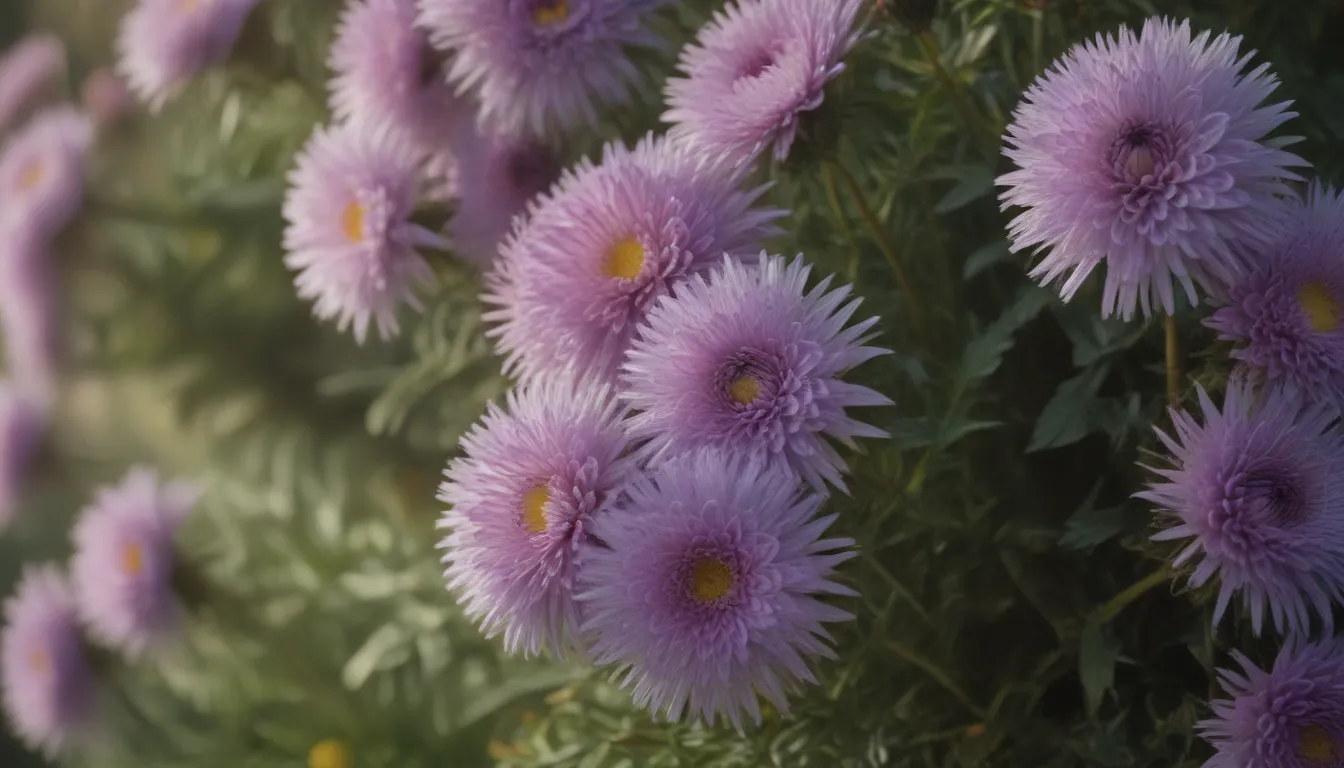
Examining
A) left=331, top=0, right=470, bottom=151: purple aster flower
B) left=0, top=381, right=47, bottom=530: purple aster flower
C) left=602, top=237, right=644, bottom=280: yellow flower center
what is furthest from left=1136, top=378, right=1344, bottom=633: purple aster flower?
left=0, top=381, right=47, bottom=530: purple aster flower

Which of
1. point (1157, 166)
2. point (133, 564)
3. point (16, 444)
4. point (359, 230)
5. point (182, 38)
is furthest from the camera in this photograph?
point (16, 444)

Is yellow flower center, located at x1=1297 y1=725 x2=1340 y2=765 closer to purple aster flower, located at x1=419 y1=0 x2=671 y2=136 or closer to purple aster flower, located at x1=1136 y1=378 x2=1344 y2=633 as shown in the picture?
purple aster flower, located at x1=1136 y1=378 x2=1344 y2=633

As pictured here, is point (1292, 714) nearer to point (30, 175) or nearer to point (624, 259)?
point (624, 259)

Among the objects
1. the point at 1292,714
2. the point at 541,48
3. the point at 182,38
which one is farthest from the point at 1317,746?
the point at 182,38

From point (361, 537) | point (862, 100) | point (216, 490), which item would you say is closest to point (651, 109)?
point (862, 100)

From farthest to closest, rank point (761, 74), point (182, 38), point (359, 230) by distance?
point (182, 38), point (359, 230), point (761, 74)
